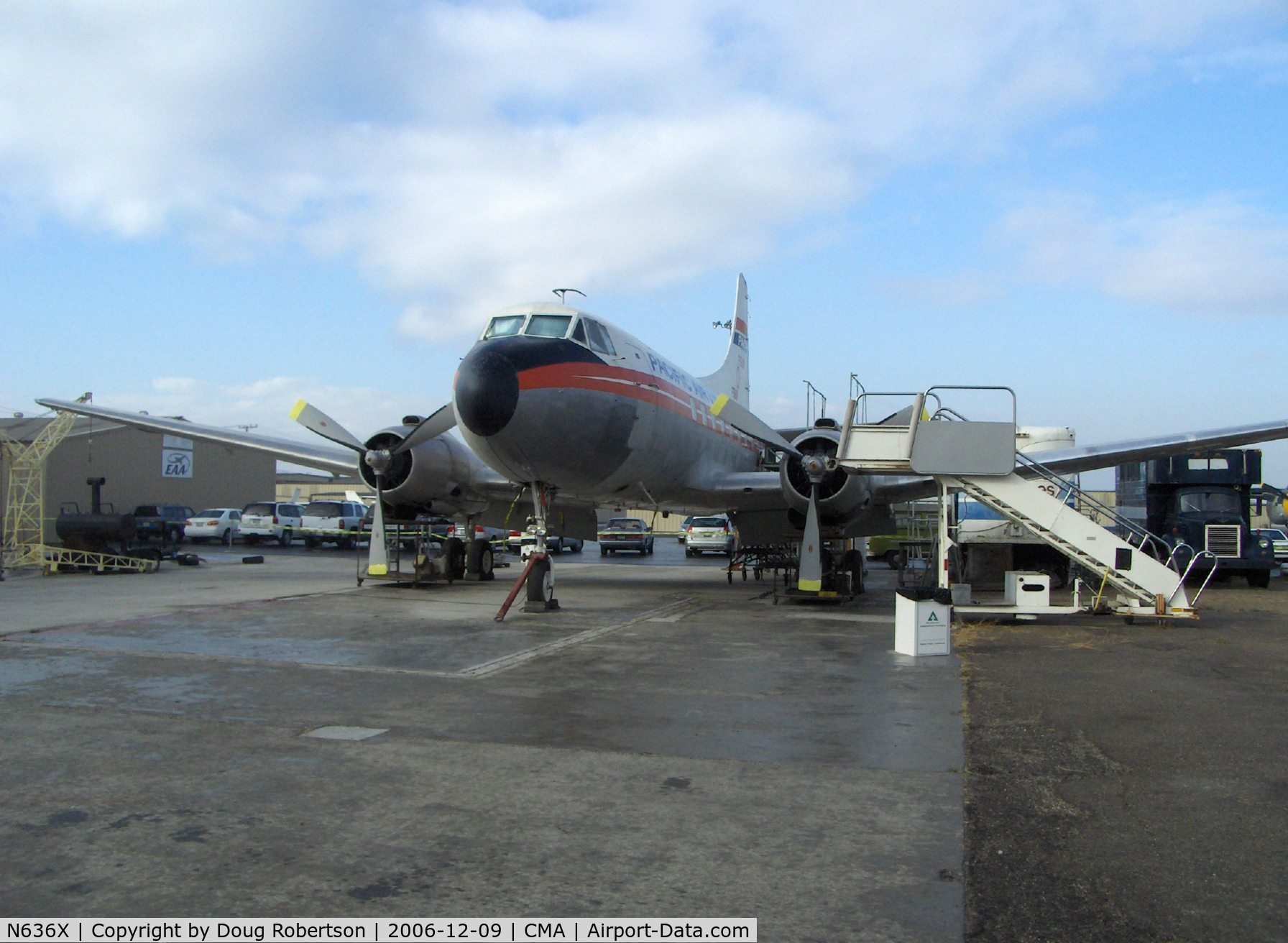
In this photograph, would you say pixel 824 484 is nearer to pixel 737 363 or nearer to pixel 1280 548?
pixel 737 363

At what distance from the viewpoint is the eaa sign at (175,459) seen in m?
47.7

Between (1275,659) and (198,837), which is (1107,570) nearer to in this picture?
(1275,659)

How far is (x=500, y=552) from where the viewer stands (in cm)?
3453

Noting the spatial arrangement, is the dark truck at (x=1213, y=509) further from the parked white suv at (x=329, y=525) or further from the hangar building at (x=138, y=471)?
the hangar building at (x=138, y=471)

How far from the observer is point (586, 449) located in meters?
14.5

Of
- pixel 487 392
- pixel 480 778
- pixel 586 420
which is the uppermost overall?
pixel 487 392

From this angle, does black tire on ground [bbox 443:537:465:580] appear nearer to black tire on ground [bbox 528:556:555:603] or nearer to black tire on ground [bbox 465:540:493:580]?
black tire on ground [bbox 465:540:493:580]

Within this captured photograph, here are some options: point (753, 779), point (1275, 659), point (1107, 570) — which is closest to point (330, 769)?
point (753, 779)

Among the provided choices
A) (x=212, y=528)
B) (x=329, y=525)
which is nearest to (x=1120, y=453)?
(x=329, y=525)

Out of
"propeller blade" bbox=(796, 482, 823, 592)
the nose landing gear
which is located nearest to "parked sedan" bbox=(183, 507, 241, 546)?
the nose landing gear

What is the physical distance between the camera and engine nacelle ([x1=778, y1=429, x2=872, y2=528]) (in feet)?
55.7

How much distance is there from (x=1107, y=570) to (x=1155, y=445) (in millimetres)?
4231

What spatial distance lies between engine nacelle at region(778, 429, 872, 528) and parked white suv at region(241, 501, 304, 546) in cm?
2732

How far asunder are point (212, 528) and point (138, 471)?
885 centimetres
